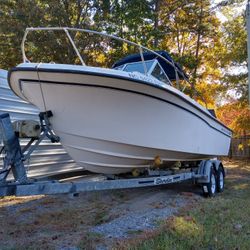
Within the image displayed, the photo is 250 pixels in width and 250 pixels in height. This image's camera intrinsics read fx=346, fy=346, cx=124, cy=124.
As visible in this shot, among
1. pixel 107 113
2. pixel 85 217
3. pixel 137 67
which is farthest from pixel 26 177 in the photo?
pixel 137 67

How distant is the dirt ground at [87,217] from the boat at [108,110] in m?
0.73

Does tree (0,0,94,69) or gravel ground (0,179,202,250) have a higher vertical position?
tree (0,0,94,69)

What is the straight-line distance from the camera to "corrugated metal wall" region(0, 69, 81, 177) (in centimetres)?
656

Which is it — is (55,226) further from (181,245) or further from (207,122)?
(207,122)


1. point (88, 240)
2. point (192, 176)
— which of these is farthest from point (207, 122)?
point (88, 240)

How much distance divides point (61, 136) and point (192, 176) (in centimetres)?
276

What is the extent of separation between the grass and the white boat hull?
1.13 meters

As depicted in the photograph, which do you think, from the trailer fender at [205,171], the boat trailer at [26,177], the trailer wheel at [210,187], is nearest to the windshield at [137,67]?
the boat trailer at [26,177]

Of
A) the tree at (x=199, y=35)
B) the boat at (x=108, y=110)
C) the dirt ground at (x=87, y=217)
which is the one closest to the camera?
the dirt ground at (x=87, y=217)

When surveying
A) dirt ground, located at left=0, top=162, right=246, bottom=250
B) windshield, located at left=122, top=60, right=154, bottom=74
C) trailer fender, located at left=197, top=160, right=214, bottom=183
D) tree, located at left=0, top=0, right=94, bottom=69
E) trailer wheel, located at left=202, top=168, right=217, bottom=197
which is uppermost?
tree, located at left=0, top=0, right=94, bottom=69

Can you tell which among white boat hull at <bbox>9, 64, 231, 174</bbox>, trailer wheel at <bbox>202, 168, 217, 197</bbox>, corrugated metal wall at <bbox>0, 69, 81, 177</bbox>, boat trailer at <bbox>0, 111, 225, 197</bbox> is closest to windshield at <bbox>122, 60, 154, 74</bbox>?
white boat hull at <bbox>9, 64, 231, 174</bbox>

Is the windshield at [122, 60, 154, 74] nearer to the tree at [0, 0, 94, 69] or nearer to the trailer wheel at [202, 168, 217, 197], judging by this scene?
the trailer wheel at [202, 168, 217, 197]

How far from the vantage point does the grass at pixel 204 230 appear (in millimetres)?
3646

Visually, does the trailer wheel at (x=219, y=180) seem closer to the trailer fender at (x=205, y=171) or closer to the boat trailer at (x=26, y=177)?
the trailer fender at (x=205, y=171)
